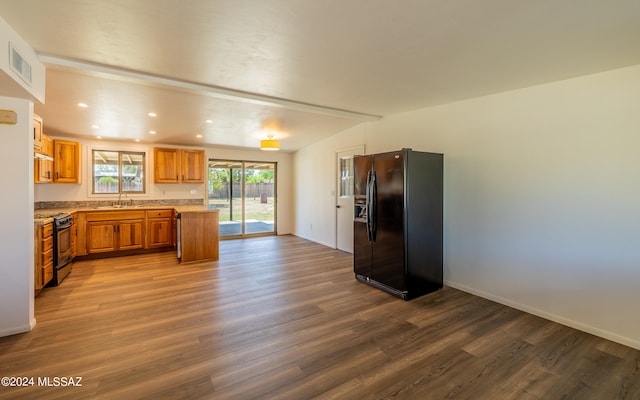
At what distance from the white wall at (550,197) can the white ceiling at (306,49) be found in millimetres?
275

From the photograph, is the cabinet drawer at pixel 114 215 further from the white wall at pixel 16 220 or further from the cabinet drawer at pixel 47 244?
the white wall at pixel 16 220

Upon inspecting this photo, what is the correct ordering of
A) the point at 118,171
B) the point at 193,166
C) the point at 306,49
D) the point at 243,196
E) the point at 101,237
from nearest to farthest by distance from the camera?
1. the point at 306,49
2. the point at 101,237
3. the point at 118,171
4. the point at 193,166
5. the point at 243,196

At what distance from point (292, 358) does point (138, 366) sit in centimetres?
117

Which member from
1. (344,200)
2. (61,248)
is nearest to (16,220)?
(61,248)

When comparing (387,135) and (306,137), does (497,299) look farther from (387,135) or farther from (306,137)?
(306,137)

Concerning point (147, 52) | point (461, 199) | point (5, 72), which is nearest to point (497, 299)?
point (461, 199)

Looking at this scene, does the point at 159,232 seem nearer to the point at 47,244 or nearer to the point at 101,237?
the point at 101,237

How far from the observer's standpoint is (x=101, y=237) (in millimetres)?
5375

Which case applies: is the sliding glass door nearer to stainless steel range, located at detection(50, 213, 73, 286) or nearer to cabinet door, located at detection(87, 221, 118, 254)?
cabinet door, located at detection(87, 221, 118, 254)

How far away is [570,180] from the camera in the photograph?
9.27 ft

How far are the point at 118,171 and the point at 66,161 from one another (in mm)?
968

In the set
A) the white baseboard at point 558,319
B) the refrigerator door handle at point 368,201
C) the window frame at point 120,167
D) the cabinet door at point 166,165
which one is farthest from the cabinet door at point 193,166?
the white baseboard at point 558,319

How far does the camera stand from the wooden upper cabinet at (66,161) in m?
5.20

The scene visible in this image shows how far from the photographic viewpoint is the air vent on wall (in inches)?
81.2
